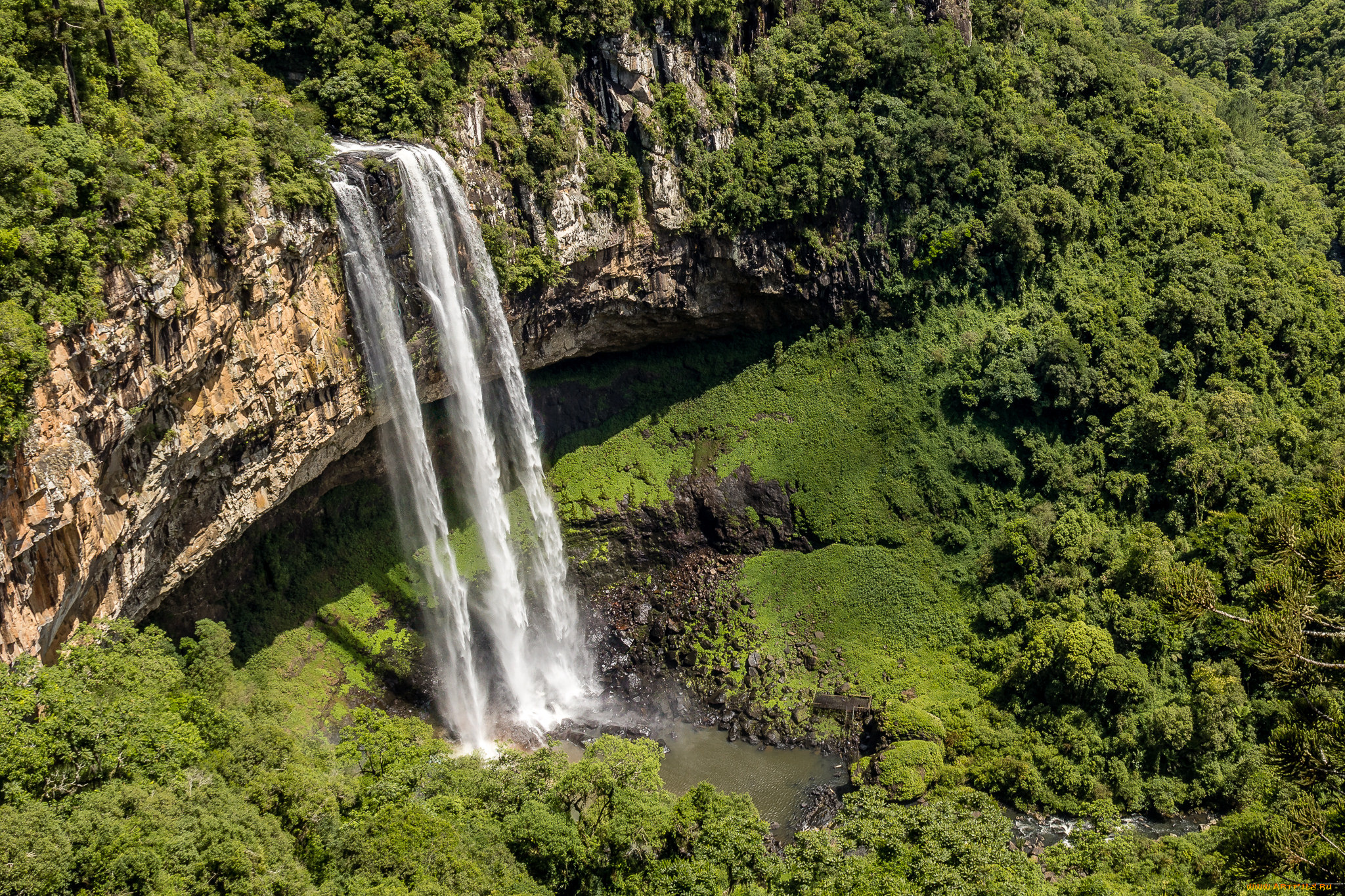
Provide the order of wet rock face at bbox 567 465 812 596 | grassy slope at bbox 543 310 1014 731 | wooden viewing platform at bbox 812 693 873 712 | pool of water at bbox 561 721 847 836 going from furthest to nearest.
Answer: wet rock face at bbox 567 465 812 596 < grassy slope at bbox 543 310 1014 731 < wooden viewing platform at bbox 812 693 873 712 < pool of water at bbox 561 721 847 836

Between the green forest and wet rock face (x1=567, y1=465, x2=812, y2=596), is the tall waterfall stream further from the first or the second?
wet rock face (x1=567, y1=465, x2=812, y2=596)

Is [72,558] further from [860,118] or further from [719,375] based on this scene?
[860,118]

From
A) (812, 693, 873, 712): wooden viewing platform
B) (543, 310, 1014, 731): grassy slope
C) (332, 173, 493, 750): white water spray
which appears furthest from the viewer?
(543, 310, 1014, 731): grassy slope

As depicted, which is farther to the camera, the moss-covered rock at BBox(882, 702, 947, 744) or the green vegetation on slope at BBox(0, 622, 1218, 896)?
the moss-covered rock at BBox(882, 702, 947, 744)

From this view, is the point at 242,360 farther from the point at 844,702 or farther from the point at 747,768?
the point at 844,702

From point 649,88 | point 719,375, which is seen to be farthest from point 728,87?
point 719,375

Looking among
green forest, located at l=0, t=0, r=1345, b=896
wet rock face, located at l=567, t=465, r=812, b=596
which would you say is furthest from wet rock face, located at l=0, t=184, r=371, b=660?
wet rock face, located at l=567, t=465, r=812, b=596

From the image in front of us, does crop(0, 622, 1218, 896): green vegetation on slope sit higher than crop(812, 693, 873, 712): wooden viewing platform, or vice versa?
crop(0, 622, 1218, 896): green vegetation on slope

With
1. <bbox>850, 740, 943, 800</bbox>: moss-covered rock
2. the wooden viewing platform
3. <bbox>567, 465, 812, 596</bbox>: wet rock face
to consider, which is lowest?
<bbox>850, 740, 943, 800</bbox>: moss-covered rock
